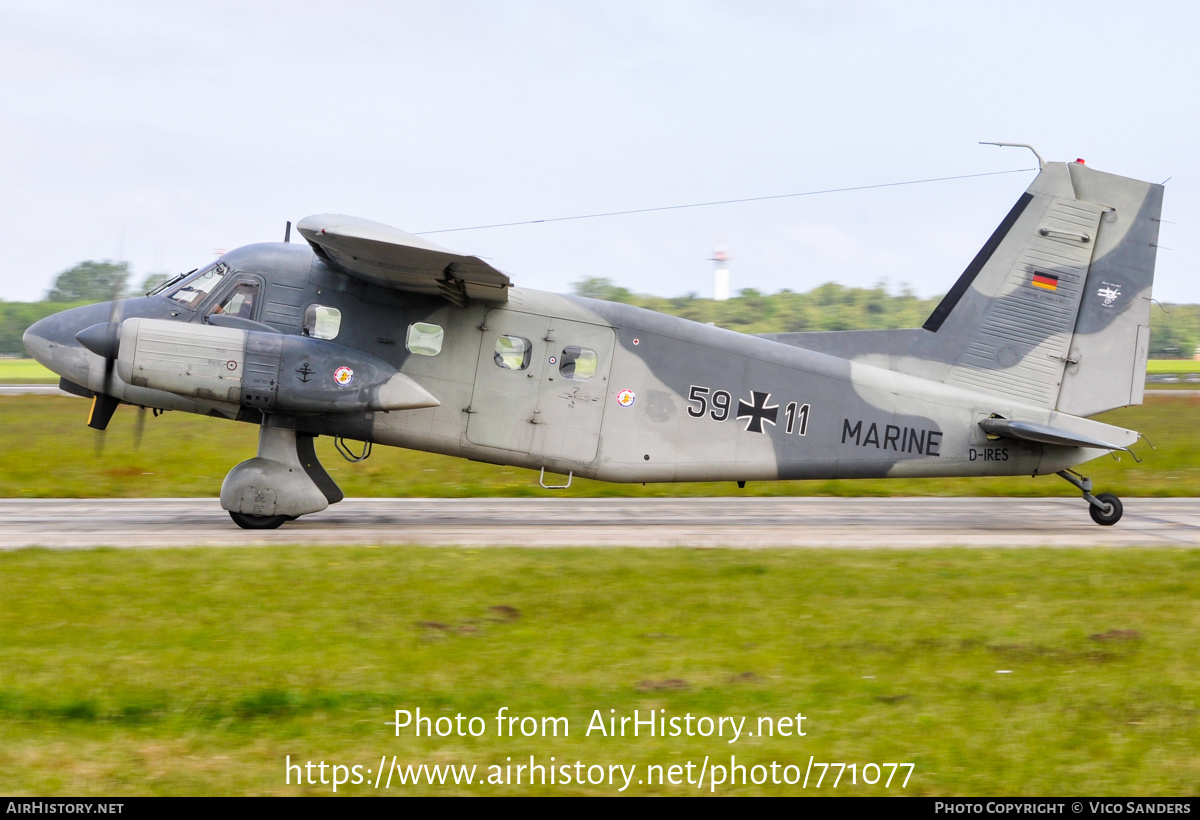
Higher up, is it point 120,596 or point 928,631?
point 928,631

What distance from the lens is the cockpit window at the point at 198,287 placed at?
1351 cm

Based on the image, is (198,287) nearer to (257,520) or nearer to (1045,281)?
(257,520)

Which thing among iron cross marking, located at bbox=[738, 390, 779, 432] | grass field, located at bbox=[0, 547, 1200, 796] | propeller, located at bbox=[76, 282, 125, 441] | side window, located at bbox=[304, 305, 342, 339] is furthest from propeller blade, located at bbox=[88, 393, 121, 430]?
iron cross marking, located at bbox=[738, 390, 779, 432]

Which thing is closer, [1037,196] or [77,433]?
[1037,196]

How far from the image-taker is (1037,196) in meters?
15.8

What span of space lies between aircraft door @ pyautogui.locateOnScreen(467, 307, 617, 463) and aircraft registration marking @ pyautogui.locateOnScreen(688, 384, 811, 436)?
1.39 m

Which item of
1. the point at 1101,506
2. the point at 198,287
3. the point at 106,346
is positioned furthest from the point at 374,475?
the point at 1101,506

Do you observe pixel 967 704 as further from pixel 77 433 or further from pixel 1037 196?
pixel 77 433

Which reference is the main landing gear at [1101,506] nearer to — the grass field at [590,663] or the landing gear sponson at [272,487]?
the grass field at [590,663]

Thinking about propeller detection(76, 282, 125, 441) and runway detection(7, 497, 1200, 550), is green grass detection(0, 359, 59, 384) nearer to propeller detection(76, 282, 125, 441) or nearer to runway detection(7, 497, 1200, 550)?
runway detection(7, 497, 1200, 550)

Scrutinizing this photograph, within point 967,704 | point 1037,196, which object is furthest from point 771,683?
point 1037,196

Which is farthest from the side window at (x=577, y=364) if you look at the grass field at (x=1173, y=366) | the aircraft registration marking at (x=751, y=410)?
the grass field at (x=1173, y=366)

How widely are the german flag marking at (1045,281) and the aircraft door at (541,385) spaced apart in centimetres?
696
